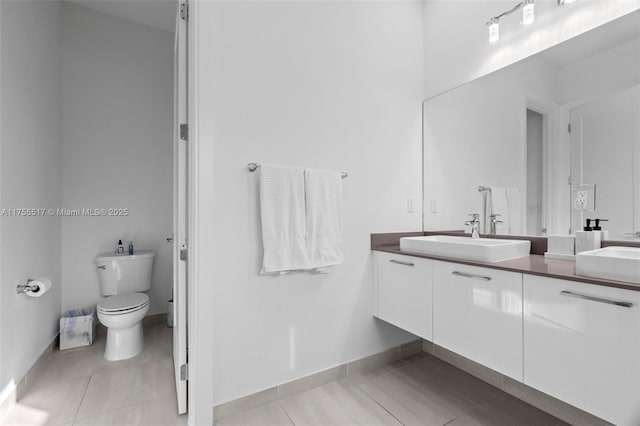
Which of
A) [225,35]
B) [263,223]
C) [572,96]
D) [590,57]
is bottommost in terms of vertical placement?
[263,223]

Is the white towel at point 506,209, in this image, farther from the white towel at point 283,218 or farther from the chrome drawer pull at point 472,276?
the white towel at point 283,218

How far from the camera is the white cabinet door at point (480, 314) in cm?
129

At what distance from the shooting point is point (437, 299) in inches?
63.7

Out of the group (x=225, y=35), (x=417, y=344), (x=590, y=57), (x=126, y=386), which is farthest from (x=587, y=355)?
(x=126, y=386)

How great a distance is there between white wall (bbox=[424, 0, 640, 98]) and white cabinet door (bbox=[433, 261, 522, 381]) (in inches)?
52.1

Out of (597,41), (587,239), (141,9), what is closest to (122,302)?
(141,9)

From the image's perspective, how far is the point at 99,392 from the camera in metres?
1.73

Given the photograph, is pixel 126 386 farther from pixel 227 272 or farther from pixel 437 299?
pixel 437 299

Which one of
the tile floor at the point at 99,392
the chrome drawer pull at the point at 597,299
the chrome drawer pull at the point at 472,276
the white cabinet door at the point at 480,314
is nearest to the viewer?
the chrome drawer pull at the point at 597,299

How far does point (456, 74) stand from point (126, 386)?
292 cm

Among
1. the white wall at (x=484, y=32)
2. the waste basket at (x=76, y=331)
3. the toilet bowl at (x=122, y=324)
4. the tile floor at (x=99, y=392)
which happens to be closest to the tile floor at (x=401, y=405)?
the tile floor at (x=99, y=392)

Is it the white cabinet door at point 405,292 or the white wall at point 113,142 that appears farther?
the white wall at point 113,142

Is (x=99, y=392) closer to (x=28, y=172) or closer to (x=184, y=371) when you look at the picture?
(x=184, y=371)

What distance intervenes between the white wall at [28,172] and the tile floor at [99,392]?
15 centimetres
